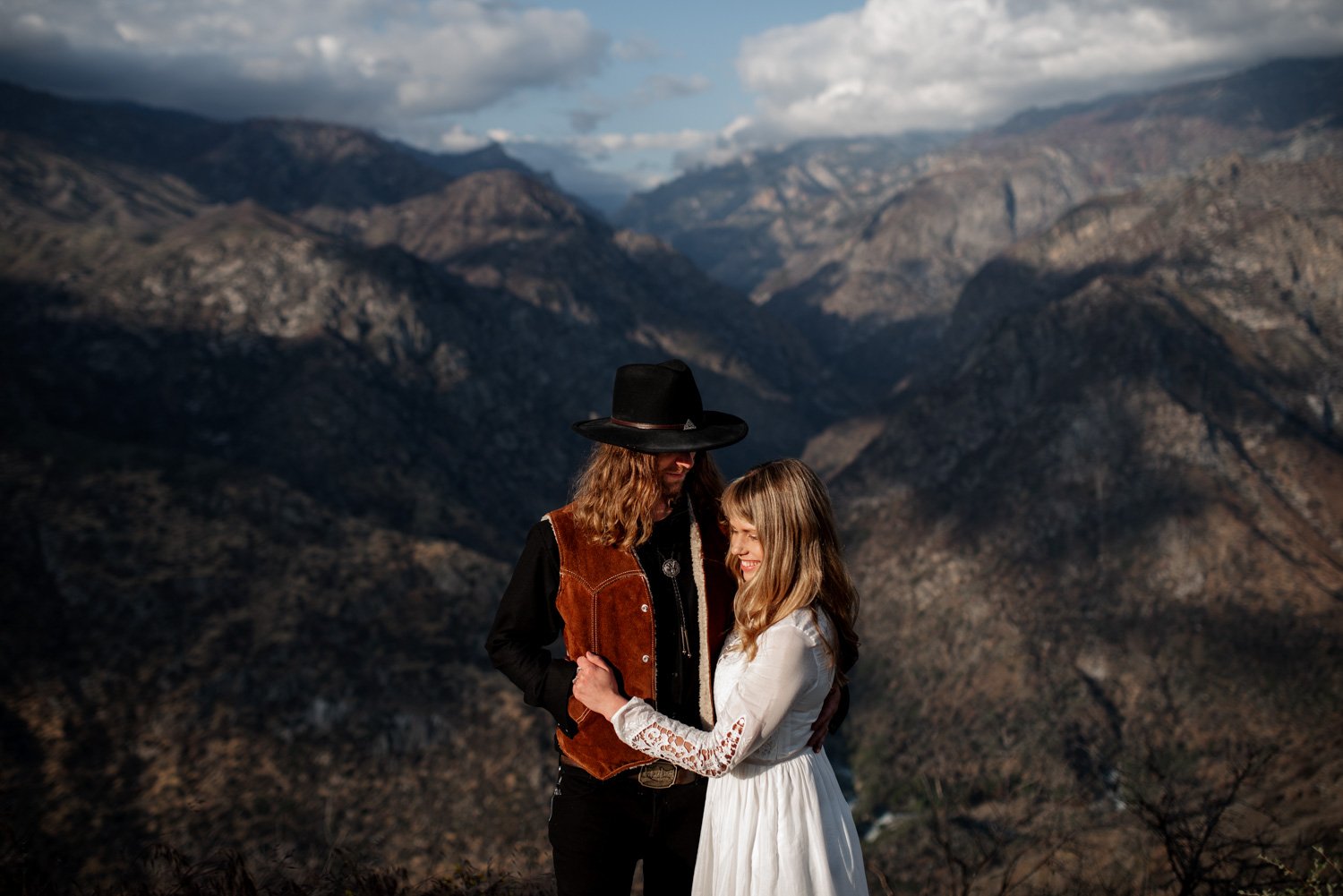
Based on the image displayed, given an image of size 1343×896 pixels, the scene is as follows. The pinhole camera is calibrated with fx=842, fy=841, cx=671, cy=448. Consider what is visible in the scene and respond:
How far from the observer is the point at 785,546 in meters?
3.91

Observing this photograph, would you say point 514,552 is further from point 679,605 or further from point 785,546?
point 785,546

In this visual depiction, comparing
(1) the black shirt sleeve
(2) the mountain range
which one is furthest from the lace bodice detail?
(2) the mountain range

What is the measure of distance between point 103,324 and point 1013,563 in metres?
58.7

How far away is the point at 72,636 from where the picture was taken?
2827 centimetres

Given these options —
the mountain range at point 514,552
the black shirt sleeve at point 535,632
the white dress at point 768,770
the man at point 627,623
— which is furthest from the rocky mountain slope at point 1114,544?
the black shirt sleeve at point 535,632

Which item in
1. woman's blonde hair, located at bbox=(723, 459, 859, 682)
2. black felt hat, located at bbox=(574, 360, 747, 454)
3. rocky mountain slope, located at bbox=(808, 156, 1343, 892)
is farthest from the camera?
rocky mountain slope, located at bbox=(808, 156, 1343, 892)

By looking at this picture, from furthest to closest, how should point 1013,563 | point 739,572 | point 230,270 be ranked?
point 230,270
point 1013,563
point 739,572

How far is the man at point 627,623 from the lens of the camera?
4.31 m

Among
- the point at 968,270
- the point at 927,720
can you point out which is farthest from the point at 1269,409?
the point at 968,270

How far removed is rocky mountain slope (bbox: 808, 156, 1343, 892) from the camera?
34125mm

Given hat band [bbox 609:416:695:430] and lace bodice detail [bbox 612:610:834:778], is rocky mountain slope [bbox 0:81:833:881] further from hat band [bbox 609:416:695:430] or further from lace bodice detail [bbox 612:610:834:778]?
hat band [bbox 609:416:695:430]

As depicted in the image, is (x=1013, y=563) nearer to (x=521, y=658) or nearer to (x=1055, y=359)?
(x=1055, y=359)

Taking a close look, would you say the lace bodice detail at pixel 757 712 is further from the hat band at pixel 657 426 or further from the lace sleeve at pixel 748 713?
the hat band at pixel 657 426

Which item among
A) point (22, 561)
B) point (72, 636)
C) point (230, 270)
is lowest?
point (72, 636)
